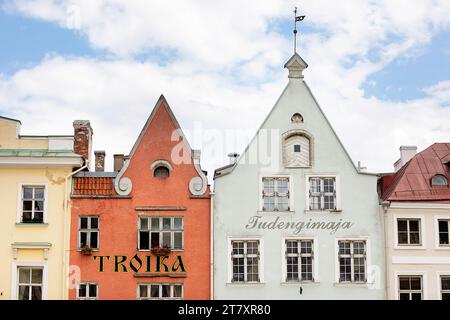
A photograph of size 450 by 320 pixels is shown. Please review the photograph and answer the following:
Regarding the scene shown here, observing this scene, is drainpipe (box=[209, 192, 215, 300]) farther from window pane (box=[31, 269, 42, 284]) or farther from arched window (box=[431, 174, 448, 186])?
arched window (box=[431, 174, 448, 186])

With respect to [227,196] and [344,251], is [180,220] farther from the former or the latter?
[344,251]

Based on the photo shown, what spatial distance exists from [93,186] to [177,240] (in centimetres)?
460

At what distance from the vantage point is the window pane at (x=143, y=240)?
3722cm

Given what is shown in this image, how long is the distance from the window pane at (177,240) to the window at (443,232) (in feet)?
39.2

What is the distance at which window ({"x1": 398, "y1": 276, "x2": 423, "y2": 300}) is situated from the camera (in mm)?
37094

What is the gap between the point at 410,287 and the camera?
122 feet

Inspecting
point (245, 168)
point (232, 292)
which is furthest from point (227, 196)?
point (232, 292)

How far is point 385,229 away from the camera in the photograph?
3741 centimetres

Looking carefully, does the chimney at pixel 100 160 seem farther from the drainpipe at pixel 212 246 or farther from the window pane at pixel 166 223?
the drainpipe at pixel 212 246

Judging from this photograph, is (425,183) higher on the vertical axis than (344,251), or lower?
higher

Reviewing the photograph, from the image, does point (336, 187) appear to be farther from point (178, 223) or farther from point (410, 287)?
point (178, 223)

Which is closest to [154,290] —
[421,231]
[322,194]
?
[322,194]

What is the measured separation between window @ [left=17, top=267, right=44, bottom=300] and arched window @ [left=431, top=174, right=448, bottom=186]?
61.3 feet
